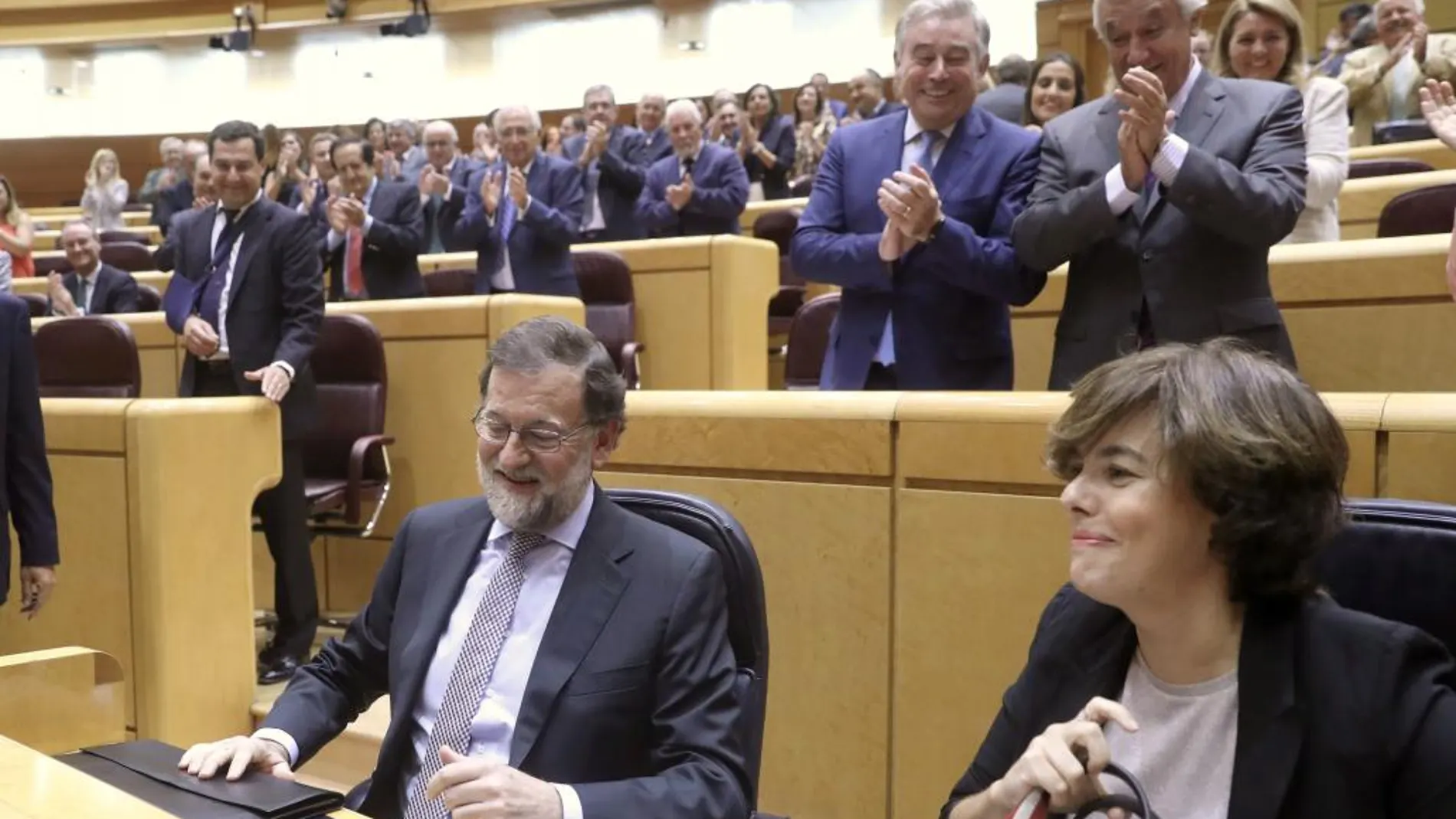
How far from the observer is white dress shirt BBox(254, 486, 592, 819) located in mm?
1089

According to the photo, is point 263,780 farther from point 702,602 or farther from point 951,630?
point 951,630

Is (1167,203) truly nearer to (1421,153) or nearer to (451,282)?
(1421,153)

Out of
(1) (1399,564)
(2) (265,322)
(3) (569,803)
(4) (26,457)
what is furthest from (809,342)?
(1) (1399,564)

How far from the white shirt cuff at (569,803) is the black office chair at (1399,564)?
0.52 metres

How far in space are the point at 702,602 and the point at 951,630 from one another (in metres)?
0.42

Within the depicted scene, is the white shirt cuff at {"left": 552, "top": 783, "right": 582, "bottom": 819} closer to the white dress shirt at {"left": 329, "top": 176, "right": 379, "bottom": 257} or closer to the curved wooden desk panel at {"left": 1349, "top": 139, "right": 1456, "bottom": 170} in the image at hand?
the white dress shirt at {"left": 329, "top": 176, "right": 379, "bottom": 257}

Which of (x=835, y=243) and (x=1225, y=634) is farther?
(x=835, y=243)

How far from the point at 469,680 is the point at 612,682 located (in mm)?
121

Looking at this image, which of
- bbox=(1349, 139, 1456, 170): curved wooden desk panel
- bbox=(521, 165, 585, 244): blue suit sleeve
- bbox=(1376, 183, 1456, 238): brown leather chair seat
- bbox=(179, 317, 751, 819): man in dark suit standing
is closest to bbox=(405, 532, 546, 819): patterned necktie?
bbox=(179, 317, 751, 819): man in dark suit standing

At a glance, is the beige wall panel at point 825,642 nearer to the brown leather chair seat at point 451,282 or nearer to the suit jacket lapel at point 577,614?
the suit jacket lapel at point 577,614

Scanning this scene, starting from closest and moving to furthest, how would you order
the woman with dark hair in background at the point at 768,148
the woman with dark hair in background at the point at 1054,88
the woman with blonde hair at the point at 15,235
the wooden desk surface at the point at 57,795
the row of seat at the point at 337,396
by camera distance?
1. the wooden desk surface at the point at 57,795
2. the row of seat at the point at 337,396
3. the woman with dark hair in background at the point at 1054,88
4. the woman with blonde hair at the point at 15,235
5. the woman with dark hair in background at the point at 768,148

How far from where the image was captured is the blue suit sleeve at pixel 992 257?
1571 millimetres

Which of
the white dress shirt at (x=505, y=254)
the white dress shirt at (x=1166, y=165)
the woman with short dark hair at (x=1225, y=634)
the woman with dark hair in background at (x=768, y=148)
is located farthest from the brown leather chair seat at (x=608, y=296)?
the woman with short dark hair at (x=1225, y=634)

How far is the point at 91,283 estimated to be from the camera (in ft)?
13.5
